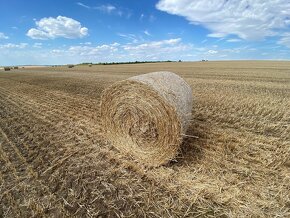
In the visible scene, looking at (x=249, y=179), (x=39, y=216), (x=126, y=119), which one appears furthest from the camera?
(x=126, y=119)

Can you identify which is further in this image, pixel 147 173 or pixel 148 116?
pixel 148 116

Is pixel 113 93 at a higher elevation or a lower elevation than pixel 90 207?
higher

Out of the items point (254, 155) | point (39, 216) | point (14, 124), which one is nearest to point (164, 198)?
point (39, 216)

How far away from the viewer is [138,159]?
5.10 metres

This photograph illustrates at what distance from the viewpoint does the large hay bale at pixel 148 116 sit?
4.74 meters

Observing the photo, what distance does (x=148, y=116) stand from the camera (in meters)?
5.00

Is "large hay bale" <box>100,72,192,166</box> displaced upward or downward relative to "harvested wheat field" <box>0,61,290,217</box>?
upward

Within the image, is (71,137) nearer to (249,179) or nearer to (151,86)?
(151,86)

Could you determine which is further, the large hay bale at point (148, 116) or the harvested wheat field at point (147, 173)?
the large hay bale at point (148, 116)

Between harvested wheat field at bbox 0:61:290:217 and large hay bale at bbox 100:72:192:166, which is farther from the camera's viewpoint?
large hay bale at bbox 100:72:192:166

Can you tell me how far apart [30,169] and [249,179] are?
393 centimetres

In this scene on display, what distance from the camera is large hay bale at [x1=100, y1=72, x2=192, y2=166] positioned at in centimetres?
474

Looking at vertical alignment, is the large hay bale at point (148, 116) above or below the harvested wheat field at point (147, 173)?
above

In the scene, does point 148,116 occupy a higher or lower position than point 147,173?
higher
